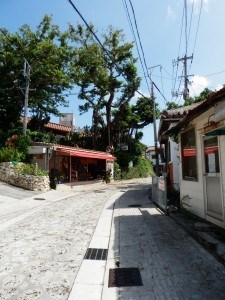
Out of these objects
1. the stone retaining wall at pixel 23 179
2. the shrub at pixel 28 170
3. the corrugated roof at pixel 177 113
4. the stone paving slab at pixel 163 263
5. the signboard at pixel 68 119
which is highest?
the signboard at pixel 68 119

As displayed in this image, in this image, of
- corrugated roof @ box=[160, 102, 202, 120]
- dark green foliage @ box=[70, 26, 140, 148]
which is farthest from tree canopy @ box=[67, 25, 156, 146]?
corrugated roof @ box=[160, 102, 202, 120]

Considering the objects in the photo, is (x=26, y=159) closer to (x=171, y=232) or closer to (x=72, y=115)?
(x=171, y=232)

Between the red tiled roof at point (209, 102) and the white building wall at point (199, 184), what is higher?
the red tiled roof at point (209, 102)

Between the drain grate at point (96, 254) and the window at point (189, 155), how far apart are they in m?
3.99

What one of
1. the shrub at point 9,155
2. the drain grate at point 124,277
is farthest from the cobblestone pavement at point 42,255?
the shrub at point 9,155

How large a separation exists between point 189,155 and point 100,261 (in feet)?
16.5

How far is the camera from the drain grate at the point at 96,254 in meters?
5.11

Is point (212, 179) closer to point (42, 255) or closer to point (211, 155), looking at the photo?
point (211, 155)

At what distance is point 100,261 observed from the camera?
16.1ft

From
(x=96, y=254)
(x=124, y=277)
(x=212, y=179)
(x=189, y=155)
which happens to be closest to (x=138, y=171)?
(x=189, y=155)

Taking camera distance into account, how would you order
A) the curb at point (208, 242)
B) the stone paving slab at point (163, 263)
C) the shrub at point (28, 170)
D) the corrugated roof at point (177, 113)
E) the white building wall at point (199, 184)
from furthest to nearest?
the shrub at point (28, 170) < the corrugated roof at point (177, 113) < the white building wall at point (199, 184) < the curb at point (208, 242) < the stone paving slab at point (163, 263)

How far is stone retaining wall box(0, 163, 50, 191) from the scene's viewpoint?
16359 mm

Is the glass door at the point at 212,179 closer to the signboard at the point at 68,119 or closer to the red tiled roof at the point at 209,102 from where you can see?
the red tiled roof at the point at 209,102

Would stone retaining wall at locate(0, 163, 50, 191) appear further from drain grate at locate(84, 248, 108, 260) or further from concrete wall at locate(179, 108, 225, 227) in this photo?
drain grate at locate(84, 248, 108, 260)
